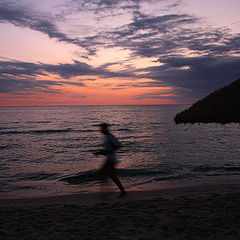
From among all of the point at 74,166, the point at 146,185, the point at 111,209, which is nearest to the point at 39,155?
the point at 74,166

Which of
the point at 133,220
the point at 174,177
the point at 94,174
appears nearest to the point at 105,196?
the point at 133,220

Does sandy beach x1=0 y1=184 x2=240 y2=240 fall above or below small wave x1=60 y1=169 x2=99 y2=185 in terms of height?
above

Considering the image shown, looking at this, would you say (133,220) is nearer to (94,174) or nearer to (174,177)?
(174,177)

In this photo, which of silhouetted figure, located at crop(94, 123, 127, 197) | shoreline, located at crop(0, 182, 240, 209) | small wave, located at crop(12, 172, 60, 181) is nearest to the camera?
silhouetted figure, located at crop(94, 123, 127, 197)

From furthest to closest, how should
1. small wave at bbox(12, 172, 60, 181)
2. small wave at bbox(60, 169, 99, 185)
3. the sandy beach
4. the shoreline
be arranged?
small wave at bbox(12, 172, 60, 181) < small wave at bbox(60, 169, 99, 185) < the shoreline < the sandy beach

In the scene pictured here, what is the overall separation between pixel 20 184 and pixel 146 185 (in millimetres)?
5263

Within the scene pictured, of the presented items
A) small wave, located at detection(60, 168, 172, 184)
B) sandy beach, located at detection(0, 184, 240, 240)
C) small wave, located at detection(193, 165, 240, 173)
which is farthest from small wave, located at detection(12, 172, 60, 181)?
small wave, located at detection(193, 165, 240, 173)

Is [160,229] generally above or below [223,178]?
above

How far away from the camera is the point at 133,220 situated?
4.66 metres

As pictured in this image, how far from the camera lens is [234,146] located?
57.0ft

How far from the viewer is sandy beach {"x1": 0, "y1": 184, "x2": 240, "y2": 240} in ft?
13.0

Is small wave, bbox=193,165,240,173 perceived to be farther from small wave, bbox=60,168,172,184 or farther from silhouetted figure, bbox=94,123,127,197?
silhouetted figure, bbox=94,123,127,197

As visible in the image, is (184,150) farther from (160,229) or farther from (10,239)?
(10,239)

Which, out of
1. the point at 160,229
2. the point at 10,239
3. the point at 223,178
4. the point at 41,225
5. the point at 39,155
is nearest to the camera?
the point at 10,239
